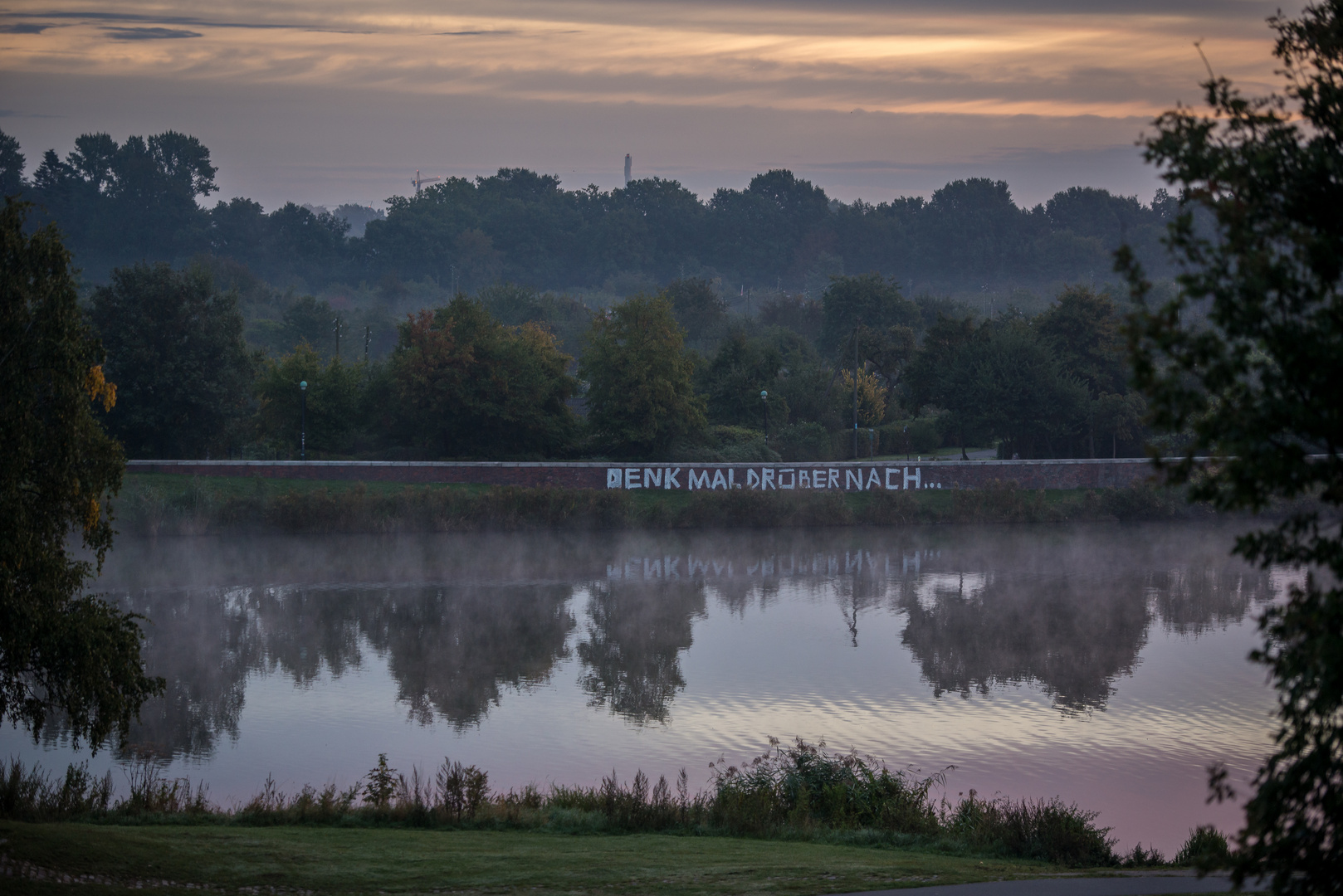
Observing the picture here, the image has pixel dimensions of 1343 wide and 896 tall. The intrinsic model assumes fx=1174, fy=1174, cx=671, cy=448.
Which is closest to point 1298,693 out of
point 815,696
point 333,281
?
point 815,696

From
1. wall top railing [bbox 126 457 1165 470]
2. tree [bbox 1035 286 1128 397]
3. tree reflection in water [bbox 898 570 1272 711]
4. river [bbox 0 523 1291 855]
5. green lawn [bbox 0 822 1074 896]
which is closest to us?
green lawn [bbox 0 822 1074 896]

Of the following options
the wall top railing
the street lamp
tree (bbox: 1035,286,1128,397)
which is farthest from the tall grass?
tree (bbox: 1035,286,1128,397)

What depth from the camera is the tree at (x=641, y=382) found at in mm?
63031

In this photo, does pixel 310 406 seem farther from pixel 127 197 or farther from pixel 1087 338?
pixel 127 197

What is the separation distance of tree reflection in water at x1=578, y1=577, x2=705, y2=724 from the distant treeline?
11814cm

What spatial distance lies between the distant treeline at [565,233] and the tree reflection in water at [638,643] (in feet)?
388

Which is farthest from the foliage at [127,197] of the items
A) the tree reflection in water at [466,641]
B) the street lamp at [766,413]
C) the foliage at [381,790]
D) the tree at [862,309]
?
the foliage at [381,790]

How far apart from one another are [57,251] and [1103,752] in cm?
2031

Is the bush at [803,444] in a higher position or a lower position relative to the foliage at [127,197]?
Answer: lower

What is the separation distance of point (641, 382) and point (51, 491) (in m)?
48.9

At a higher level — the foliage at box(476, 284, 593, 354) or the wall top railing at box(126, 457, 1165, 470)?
the foliage at box(476, 284, 593, 354)

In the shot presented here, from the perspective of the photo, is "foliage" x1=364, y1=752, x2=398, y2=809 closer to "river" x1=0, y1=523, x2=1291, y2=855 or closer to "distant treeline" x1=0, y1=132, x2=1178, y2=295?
"river" x1=0, y1=523, x2=1291, y2=855

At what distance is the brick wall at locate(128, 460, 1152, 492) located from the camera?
55.6 metres

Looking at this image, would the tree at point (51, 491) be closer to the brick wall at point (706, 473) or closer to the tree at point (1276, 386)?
the tree at point (1276, 386)
